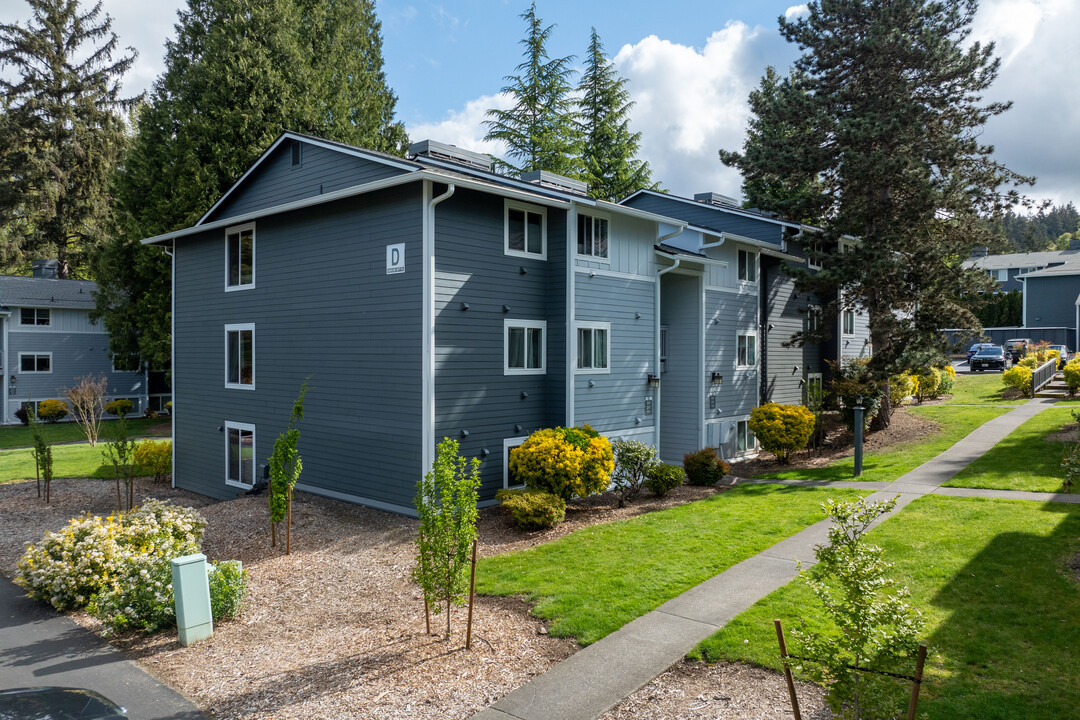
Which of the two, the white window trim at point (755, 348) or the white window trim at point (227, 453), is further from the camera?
the white window trim at point (755, 348)

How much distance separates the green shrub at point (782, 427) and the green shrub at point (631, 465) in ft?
17.7

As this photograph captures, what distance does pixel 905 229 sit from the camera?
19.5m

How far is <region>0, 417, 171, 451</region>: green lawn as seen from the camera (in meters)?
29.1

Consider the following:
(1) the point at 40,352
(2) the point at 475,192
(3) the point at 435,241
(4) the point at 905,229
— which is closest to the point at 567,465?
(3) the point at 435,241

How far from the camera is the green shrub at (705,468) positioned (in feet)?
53.8

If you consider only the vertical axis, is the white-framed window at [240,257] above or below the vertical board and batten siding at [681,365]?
above

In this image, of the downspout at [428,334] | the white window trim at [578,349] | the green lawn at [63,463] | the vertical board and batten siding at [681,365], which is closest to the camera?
the downspout at [428,334]

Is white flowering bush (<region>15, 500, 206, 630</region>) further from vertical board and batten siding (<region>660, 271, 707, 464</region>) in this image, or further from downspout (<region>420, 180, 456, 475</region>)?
vertical board and batten siding (<region>660, 271, 707, 464</region>)

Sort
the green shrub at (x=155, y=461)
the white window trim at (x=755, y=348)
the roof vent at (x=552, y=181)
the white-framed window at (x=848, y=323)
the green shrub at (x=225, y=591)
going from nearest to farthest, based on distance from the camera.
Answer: the green shrub at (x=225, y=591) < the roof vent at (x=552, y=181) < the green shrub at (x=155, y=461) < the white window trim at (x=755, y=348) < the white-framed window at (x=848, y=323)

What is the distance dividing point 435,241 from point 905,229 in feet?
47.9

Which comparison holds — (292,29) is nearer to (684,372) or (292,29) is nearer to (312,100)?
(312,100)

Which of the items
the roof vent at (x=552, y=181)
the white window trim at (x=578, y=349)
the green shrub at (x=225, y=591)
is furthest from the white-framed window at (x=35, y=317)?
the green shrub at (x=225, y=591)

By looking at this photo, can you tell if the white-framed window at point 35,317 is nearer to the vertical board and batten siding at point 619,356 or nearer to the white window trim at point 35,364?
the white window trim at point 35,364

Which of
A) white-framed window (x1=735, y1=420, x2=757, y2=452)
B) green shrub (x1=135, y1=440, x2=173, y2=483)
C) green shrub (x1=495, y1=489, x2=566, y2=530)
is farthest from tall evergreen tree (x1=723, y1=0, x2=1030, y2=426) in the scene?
green shrub (x1=135, y1=440, x2=173, y2=483)
